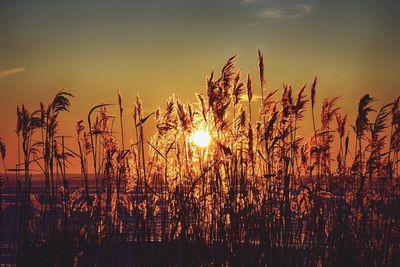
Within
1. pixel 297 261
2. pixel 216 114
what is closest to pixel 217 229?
pixel 297 261

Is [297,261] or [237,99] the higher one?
[237,99]

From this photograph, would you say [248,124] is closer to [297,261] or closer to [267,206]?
[267,206]

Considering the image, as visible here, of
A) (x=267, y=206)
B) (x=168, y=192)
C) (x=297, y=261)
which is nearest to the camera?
(x=297, y=261)

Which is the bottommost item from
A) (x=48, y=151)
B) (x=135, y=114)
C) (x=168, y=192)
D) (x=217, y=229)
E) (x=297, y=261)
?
(x=297, y=261)

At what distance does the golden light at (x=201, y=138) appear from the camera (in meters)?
5.94

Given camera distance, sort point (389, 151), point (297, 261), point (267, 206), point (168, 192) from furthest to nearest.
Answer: point (389, 151) → point (168, 192) → point (267, 206) → point (297, 261)

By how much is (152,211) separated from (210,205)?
23.8 inches

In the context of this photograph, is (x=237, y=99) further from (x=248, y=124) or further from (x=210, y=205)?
(x=210, y=205)

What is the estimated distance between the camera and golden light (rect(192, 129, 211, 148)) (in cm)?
594

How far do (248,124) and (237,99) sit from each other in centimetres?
31

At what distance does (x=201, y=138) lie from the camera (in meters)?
6.04

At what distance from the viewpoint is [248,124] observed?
6.10 m

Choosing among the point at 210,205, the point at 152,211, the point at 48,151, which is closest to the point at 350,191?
the point at 210,205

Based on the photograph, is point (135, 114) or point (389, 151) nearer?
point (135, 114)
